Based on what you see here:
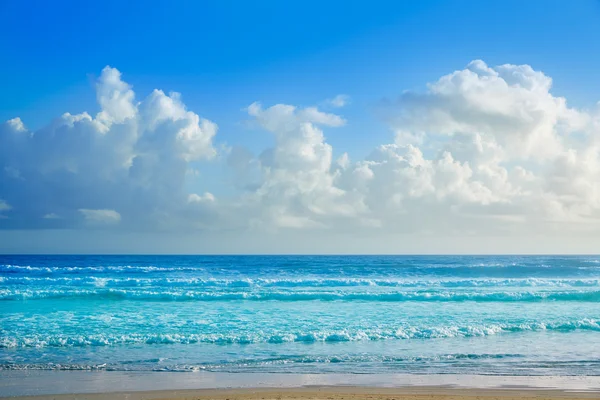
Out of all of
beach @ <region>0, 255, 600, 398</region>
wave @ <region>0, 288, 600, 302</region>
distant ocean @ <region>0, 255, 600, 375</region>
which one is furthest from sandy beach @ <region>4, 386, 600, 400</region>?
wave @ <region>0, 288, 600, 302</region>

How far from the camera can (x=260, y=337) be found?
14438mm

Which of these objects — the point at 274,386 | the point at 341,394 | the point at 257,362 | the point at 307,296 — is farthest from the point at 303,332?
the point at 307,296

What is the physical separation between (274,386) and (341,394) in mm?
1412

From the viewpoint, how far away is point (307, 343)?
13922 millimetres

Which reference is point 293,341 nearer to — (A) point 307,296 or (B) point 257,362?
(B) point 257,362

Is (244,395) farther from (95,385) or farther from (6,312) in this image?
(6,312)

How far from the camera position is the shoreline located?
9.11 meters

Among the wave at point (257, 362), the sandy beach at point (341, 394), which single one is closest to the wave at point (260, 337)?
the wave at point (257, 362)

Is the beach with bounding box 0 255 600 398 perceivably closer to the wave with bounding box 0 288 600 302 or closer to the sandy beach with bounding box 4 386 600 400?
the wave with bounding box 0 288 600 302

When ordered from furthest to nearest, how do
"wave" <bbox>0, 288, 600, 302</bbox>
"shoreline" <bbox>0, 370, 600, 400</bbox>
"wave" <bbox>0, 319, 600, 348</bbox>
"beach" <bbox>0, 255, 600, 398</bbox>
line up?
"wave" <bbox>0, 288, 600, 302</bbox>
"wave" <bbox>0, 319, 600, 348</bbox>
"beach" <bbox>0, 255, 600, 398</bbox>
"shoreline" <bbox>0, 370, 600, 400</bbox>

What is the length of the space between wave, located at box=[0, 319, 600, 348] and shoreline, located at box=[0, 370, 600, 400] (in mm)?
3076

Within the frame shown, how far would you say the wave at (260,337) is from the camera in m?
13.7

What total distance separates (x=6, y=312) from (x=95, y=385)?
12.4 m

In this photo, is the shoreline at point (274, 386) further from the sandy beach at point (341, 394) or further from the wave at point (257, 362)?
the wave at point (257, 362)
